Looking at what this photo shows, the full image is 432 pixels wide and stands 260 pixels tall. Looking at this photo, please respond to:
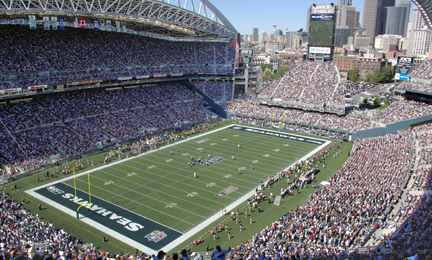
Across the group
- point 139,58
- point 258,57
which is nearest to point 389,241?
point 139,58

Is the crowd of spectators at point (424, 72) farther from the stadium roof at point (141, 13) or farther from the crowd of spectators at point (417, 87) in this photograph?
the stadium roof at point (141, 13)

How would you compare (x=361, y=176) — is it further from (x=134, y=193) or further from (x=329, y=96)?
(x=329, y=96)

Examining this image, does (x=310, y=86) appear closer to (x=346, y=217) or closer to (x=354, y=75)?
(x=346, y=217)

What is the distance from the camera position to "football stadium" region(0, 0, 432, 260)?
17297mm

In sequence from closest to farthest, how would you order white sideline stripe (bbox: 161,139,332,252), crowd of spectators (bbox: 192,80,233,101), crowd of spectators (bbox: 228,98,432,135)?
white sideline stripe (bbox: 161,139,332,252) < crowd of spectators (bbox: 228,98,432,135) < crowd of spectators (bbox: 192,80,233,101)

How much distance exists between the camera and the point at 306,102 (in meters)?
47.6

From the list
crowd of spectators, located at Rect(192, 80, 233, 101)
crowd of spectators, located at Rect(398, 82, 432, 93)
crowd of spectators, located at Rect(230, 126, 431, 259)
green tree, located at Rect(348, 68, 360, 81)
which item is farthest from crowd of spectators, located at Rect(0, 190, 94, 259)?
green tree, located at Rect(348, 68, 360, 81)

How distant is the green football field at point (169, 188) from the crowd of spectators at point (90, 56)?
14.4 meters

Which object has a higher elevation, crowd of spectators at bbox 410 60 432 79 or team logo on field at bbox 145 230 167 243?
crowd of spectators at bbox 410 60 432 79

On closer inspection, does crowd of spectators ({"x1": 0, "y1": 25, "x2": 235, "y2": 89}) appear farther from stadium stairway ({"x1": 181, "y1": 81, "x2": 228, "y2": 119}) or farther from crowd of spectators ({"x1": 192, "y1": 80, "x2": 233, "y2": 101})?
stadium stairway ({"x1": 181, "y1": 81, "x2": 228, "y2": 119})

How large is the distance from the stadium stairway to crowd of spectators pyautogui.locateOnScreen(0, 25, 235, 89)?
8.16 feet

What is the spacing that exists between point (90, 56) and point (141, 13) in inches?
366

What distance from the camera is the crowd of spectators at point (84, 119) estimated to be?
30958 mm

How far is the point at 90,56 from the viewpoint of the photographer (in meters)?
42.5
